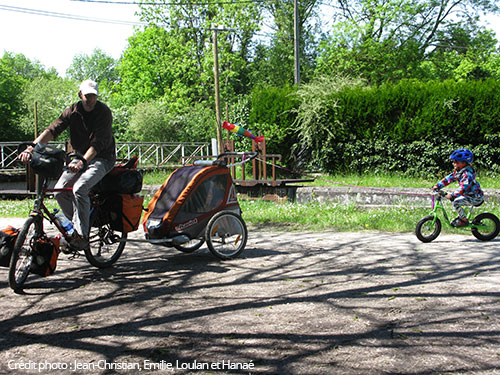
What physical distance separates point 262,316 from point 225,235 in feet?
8.39

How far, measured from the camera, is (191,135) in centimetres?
3447

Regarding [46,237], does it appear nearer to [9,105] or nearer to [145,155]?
[145,155]

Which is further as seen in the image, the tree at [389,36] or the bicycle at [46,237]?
the tree at [389,36]

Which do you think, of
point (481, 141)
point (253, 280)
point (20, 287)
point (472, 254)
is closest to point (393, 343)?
point (253, 280)

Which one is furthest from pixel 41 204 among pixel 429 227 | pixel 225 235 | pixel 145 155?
pixel 145 155

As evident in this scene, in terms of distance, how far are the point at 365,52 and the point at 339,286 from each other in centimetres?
3067

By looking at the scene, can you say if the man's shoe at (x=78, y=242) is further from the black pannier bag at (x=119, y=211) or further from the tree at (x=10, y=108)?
the tree at (x=10, y=108)

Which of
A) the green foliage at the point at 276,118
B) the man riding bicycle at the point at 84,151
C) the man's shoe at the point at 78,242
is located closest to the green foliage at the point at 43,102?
the green foliage at the point at 276,118

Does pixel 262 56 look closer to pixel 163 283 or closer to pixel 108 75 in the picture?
pixel 163 283

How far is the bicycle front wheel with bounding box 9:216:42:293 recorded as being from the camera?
4.60 metres

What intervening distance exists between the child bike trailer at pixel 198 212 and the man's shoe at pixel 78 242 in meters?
0.84

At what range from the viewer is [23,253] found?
186 inches

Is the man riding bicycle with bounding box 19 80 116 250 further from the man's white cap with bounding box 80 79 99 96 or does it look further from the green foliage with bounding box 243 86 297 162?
the green foliage with bounding box 243 86 297 162

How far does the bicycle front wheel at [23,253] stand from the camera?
4598 millimetres
